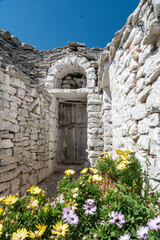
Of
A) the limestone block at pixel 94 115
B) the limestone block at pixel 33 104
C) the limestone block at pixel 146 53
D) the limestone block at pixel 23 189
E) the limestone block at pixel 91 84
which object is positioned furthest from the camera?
the limestone block at pixel 91 84

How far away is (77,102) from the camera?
17.5 ft

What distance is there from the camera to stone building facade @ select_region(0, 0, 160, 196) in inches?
50.2

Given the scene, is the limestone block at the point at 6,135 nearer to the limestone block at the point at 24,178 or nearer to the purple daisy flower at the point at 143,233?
the limestone block at the point at 24,178

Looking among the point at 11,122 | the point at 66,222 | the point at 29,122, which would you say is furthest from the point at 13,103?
the point at 66,222

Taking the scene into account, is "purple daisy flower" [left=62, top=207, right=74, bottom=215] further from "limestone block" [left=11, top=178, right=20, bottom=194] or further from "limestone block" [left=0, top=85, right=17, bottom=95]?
"limestone block" [left=0, top=85, right=17, bottom=95]

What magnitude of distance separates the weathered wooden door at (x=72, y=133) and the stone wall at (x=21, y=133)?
47.3 inches

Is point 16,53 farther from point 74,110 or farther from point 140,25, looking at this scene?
point 140,25

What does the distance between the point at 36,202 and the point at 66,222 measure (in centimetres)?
26

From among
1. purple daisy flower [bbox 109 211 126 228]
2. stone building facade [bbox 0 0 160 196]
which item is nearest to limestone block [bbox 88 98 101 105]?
stone building facade [bbox 0 0 160 196]

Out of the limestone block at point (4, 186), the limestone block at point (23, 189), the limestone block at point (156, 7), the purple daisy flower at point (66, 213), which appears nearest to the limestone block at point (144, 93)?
the limestone block at point (156, 7)

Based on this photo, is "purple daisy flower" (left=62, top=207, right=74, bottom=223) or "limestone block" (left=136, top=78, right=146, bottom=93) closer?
"purple daisy flower" (left=62, top=207, right=74, bottom=223)

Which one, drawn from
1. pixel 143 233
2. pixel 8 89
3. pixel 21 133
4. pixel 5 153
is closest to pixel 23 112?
pixel 21 133

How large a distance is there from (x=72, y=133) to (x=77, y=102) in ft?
4.24

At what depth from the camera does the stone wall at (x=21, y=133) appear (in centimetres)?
247
